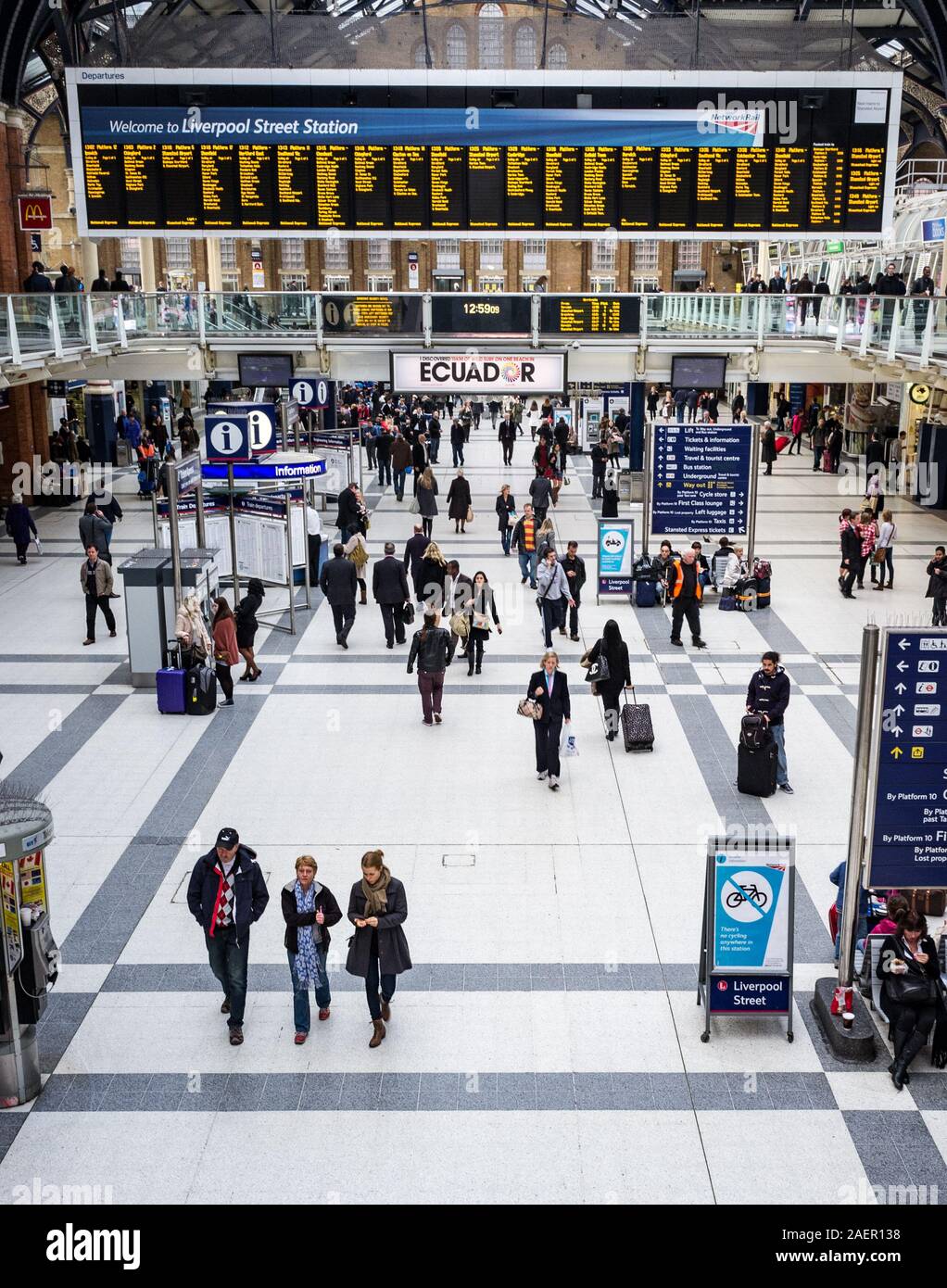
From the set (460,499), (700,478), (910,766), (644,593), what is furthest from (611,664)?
(460,499)

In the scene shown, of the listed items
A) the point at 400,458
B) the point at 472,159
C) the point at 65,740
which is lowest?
the point at 65,740

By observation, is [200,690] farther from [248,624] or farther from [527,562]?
[527,562]

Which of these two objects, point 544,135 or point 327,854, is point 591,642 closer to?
point 327,854

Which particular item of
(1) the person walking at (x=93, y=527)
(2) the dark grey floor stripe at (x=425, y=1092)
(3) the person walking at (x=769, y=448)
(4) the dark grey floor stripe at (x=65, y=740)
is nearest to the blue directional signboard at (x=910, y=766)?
(2) the dark grey floor stripe at (x=425, y=1092)

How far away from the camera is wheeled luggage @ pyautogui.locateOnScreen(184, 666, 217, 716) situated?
14984mm

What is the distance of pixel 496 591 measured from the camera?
69.5ft

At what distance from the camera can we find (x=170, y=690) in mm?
14992

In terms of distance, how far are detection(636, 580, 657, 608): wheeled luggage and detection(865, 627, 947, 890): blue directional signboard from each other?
465 inches

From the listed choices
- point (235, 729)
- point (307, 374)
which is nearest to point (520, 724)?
point (235, 729)

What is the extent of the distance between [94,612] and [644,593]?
822cm

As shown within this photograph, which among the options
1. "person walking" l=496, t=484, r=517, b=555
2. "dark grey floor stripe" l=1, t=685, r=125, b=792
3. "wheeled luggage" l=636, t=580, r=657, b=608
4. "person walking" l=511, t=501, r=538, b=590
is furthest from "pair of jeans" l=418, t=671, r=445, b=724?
"person walking" l=496, t=484, r=517, b=555

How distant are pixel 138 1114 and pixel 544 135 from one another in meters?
20.2

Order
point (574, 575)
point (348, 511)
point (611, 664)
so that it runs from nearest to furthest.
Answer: point (611, 664) → point (574, 575) → point (348, 511)

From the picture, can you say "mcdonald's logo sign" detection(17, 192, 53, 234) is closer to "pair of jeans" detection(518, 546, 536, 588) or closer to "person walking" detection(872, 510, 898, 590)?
"pair of jeans" detection(518, 546, 536, 588)
